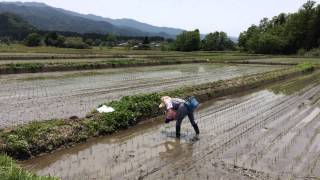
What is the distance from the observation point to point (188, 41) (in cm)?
7894

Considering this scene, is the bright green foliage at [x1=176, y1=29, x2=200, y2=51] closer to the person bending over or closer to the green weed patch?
the green weed patch

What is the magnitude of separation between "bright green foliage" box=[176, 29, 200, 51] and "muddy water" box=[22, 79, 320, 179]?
6593 cm

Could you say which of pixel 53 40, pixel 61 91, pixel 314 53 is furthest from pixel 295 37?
pixel 61 91

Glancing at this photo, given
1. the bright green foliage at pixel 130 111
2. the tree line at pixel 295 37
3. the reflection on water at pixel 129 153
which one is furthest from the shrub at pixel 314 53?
the reflection on water at pixel 129 153

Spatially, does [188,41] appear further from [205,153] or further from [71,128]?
[205,153]

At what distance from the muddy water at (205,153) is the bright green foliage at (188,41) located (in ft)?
216

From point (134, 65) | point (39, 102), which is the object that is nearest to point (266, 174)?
point (39, 102)

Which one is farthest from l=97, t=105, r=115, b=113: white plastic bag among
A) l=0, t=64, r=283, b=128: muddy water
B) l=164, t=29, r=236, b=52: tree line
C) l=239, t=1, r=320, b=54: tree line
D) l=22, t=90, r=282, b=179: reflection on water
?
l=164, t=29, r=236, b=52: tree line

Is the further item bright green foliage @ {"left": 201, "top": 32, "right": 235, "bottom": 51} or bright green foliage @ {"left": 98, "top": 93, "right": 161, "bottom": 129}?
bright green foliage @ {"left": 201, "top": 32, "right": 235, "bottom": 51}

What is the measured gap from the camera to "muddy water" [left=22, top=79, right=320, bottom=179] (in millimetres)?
7422

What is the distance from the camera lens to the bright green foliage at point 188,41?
3103 inches

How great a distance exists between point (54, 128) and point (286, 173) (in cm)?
464

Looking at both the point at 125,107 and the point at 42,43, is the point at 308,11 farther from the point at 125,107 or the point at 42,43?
the point at 125,107

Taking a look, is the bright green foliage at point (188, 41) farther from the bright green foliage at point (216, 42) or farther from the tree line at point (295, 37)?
the tree line at point (295, 37)
